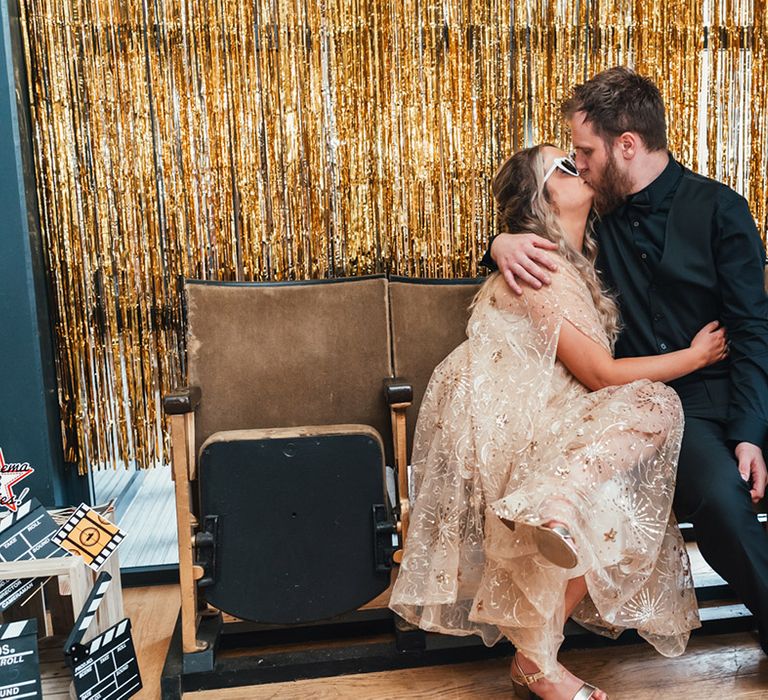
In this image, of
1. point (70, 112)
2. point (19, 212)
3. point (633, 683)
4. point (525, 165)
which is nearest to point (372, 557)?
point (633, 683)

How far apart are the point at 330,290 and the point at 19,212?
1.01 m

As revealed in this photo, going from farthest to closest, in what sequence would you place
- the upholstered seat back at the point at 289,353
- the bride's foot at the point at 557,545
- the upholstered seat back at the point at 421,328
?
the upholstered seat back at the point at 421,328 < the upholstered seat back at the point at 289,353 < the bride's foot at the point at 557,545

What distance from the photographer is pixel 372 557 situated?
1990mm

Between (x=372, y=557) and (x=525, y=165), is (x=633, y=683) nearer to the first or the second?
(x=372, y=557)

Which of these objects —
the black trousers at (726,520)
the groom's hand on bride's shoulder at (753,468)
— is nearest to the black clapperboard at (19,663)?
the black trousers at (726,520)

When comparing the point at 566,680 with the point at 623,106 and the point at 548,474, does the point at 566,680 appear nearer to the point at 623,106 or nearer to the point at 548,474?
the point at 548,474

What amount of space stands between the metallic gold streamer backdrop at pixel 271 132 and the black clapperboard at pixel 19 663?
97 centimetres

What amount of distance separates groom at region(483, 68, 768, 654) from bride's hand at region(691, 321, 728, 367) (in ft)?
0.09

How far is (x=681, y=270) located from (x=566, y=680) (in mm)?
1105

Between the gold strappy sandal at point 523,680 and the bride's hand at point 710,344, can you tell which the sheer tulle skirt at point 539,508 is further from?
the bride's hand at point 710,344

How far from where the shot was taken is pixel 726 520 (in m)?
1.77

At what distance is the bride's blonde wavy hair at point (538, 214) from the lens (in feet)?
6.83

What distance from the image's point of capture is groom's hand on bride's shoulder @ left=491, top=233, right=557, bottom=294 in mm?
1979

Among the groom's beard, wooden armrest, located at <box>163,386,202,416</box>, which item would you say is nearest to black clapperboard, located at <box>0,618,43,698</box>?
wooden armrest, located at <box>163,386,202,416</box>
